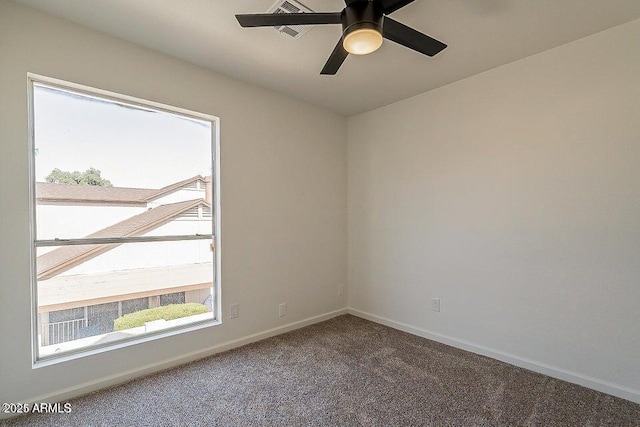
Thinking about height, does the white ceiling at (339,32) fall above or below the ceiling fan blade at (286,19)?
above

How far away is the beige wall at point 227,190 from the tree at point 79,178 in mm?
160

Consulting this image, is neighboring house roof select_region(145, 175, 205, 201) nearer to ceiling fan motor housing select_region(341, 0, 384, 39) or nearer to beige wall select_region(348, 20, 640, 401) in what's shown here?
ceiling fan motor housing select_region(341, 0, 384, 39)

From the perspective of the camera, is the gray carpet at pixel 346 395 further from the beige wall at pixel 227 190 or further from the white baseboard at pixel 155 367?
the beige wall at pixel 227 190

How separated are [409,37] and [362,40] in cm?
36

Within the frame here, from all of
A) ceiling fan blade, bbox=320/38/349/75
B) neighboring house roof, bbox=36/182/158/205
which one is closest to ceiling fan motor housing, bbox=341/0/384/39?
ceiling fan blade, bbox=320/38/349/75

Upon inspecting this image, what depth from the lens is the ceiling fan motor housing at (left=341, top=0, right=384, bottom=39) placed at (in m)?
1.42

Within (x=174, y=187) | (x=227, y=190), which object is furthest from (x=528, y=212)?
(x=174, y=187)

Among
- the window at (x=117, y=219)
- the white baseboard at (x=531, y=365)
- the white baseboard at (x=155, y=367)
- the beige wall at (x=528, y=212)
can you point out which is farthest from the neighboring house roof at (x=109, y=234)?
the white baseboard at (x=531, y=365)

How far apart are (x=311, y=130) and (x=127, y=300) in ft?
8.00

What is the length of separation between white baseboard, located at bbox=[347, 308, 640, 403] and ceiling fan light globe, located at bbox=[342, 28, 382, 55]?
2.61m

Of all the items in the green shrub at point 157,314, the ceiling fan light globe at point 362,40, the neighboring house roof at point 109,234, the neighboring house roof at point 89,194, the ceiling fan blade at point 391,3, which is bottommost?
the green shrub at point 157,314

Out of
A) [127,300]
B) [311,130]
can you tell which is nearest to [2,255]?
[127,300]

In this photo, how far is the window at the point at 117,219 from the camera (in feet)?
6.54

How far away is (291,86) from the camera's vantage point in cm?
295
